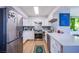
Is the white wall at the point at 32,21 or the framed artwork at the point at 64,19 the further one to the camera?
the white wall at the point at 32,21

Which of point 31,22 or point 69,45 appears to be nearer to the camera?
point 69,45

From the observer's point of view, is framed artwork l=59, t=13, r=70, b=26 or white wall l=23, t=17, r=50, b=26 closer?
framed artwork l=59, t=13, r=70, b=26

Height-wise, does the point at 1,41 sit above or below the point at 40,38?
above

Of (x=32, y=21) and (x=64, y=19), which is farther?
(x=32, y=21)

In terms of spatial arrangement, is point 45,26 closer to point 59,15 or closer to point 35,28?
point 35,28

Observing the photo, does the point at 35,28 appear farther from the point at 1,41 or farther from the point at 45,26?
the point at 1,41
